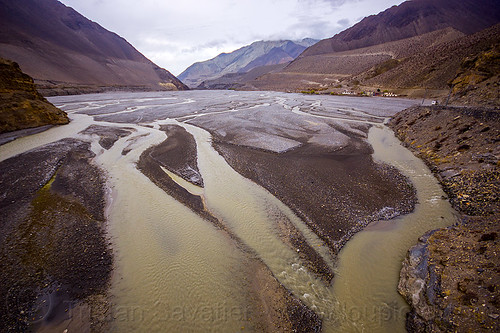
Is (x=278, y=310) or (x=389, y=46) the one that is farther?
(x=389, y=46)

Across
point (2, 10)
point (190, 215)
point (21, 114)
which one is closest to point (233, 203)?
point (190, 215)

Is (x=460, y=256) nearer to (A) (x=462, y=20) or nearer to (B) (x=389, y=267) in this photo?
(B) (x=389, y=267)

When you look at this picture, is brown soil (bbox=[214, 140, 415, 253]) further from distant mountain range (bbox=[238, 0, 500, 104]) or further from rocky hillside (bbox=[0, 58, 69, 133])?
distant mountain range (bbox=[238, 0, 500, 104])

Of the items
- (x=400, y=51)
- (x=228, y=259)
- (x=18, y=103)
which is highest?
(x=400, y=51)

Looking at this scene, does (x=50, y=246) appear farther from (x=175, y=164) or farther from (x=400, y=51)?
(x=400, y=51)

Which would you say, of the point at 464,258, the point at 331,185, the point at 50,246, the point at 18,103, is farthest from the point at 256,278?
the point at 18,103

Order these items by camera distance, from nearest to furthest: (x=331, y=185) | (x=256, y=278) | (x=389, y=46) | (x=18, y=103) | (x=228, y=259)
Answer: (x=256, y=278) → (x=228, y=259) → (x=331, y=185) → (x=18, y=103) → (x=389, y=46)
